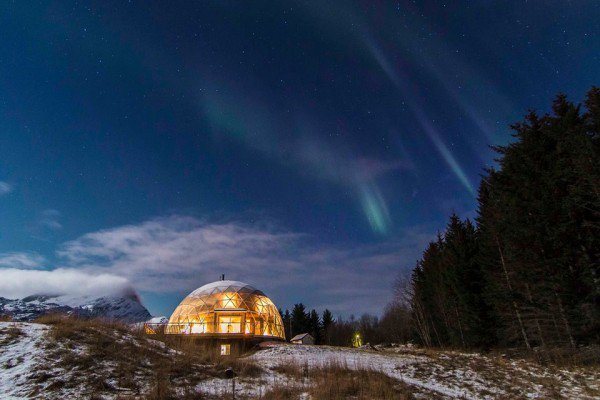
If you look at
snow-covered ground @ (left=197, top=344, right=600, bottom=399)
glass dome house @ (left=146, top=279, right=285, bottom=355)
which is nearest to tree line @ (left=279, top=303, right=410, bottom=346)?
glass dome house @ (left=146, top=279, right=285, bottom=355)

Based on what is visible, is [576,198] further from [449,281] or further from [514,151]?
[449,281]

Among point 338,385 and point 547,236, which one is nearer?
point 338,385

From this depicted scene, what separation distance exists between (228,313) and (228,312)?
0.12 metres

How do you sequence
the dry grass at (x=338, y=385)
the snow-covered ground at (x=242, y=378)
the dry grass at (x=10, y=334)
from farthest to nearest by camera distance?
the dry grass at (x=10, y=334)
the dry grass at (x=338, y=385)
the snow-covered ground at (x=242, y=378)

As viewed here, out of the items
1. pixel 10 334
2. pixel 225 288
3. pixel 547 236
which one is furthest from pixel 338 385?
pixel 225 288

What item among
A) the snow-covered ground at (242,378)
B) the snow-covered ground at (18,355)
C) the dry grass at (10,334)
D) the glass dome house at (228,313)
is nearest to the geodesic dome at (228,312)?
the glass dome house at (228,313)

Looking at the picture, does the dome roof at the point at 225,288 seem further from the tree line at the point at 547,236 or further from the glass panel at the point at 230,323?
the tree line at the point at 547,236

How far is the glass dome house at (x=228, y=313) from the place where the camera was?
105ft

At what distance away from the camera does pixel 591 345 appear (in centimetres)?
1548

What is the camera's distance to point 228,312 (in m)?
32.6

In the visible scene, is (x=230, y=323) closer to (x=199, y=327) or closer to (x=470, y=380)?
(x=199, y=327)

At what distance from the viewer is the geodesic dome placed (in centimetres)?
3219

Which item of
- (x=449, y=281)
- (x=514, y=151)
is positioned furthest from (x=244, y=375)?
(x=449, y=281)

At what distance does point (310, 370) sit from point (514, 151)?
17.5 m
